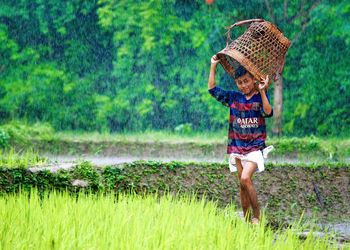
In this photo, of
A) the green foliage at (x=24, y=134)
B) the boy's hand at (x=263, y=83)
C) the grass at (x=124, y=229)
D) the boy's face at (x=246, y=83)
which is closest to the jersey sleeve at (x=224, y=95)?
the boy's face at (x=246, y=83)

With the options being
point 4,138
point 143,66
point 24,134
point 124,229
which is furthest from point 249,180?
point 143,66

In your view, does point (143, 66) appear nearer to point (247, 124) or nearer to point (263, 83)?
point (247, 124)

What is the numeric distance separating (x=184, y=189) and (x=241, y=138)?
2.05 m

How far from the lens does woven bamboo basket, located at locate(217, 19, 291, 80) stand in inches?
246

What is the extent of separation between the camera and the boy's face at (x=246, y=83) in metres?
6.36

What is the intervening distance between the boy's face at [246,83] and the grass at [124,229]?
3.50ft

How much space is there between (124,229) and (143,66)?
12167 millimetres

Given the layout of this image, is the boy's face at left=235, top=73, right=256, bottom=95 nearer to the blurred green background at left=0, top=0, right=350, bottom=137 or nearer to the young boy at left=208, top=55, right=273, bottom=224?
the young boy at left=208, top=55, right=273, bottom=224

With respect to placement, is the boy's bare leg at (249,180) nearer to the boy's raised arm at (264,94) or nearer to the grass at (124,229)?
the grass at (124,229)

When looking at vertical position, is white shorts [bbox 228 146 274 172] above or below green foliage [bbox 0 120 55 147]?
above

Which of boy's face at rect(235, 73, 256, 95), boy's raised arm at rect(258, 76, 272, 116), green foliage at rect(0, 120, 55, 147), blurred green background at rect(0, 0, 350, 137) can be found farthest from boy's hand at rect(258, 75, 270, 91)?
blurred green background at rect(0, 0, 350, 137)

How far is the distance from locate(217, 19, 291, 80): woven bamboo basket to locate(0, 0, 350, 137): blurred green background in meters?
8.20

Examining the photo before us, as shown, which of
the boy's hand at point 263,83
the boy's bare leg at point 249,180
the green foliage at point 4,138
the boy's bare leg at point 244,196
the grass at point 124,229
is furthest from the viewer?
the green foliage at point 4,138

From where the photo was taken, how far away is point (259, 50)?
20.8 ft
